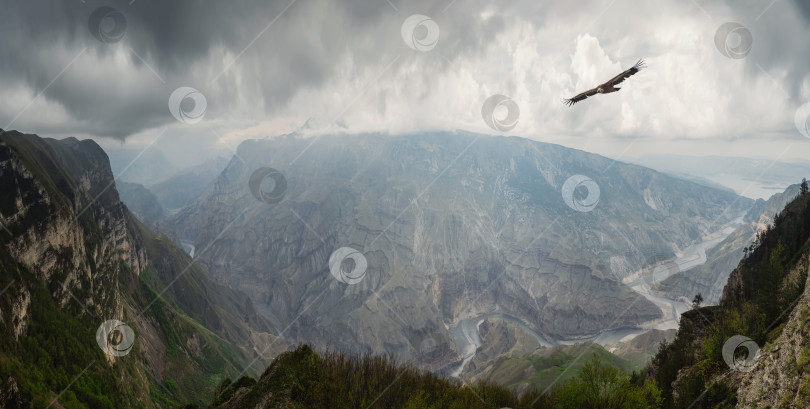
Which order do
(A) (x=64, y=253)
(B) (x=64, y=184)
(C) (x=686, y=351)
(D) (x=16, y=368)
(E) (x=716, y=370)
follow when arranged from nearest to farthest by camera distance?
(E) (x=716, y=370)
(C) (x=686, y=351)
(D) (x=16, y=368)
(A) (x=64, y=253)
(B) (x=64, y=184)

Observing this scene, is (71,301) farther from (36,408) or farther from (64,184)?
(64,184)

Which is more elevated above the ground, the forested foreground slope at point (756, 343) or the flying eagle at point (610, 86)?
the flying eagle at point (610, 86)

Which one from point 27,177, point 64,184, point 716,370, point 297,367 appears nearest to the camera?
point 716,370

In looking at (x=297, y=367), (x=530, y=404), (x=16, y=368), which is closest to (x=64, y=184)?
(x=16, y=368)

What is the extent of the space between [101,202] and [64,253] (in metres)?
123

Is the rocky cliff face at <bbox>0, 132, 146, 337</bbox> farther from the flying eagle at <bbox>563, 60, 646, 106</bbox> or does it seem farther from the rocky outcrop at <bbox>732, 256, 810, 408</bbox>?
the rocky outcrop at <bbox>732, 256, 810, 408</bbox>

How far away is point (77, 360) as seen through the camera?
224 feet
